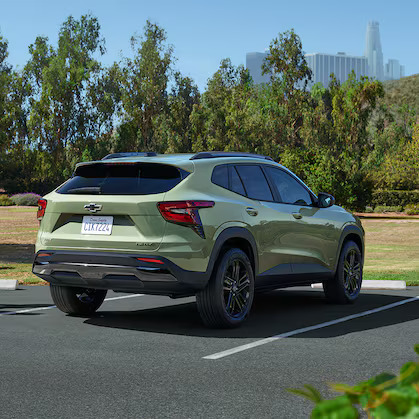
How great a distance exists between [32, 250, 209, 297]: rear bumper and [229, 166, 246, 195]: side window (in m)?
1.27

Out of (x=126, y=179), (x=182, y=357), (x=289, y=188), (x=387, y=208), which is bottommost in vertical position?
(x=387, y=208)

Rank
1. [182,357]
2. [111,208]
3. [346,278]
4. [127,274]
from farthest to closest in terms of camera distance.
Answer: [346,278]
[111,208]
[127,274]
[182,357]

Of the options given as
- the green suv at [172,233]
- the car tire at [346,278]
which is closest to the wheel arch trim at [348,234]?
the car tire at [346,278]

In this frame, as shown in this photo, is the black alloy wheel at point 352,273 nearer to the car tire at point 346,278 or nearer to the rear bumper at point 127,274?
the car tire at point 346,278

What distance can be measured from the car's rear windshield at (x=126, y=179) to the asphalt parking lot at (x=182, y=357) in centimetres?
147

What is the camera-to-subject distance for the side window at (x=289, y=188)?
909 cm

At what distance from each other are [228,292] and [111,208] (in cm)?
153

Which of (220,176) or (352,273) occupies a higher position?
(220,176)

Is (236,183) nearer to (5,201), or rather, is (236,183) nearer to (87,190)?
(87,190)

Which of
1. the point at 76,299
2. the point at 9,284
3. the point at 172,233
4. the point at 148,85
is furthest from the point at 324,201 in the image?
the point at 148,85

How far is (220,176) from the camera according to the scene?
8094mm

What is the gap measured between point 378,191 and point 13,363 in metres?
50.5

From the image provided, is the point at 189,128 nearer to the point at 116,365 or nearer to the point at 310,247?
the point at 310,247

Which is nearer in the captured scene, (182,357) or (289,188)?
(182,357)
